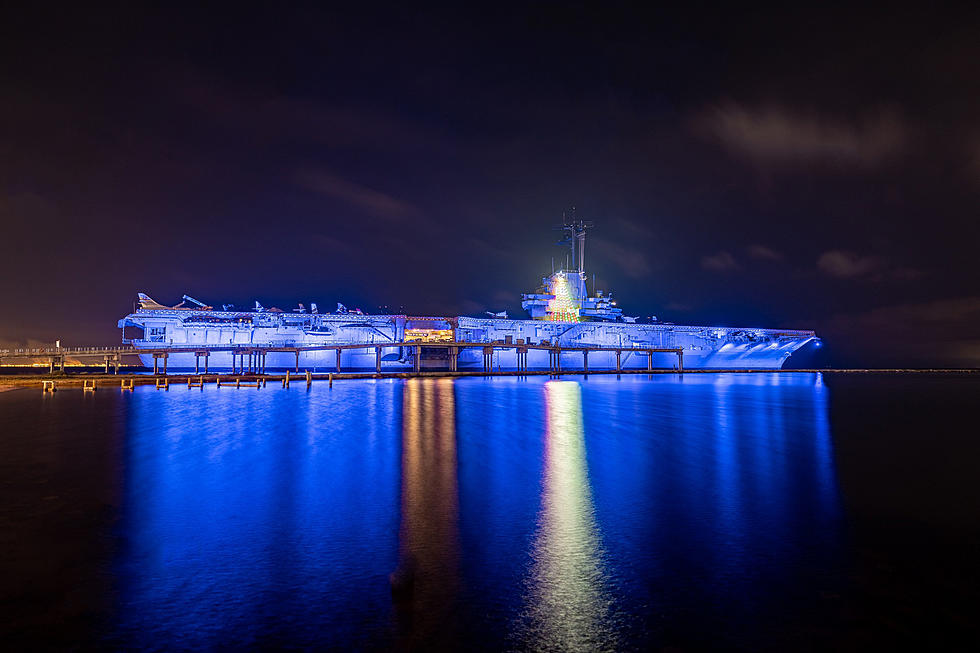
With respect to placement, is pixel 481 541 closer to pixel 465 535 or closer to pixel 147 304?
pixel 465 535

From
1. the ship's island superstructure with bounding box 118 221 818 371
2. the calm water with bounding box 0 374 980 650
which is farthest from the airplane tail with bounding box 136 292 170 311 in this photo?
the calm water with bounding box 0 374 980 650

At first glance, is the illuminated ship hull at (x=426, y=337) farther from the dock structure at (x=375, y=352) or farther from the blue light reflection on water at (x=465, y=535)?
the blue light reflection on water at (x=465, y=535)

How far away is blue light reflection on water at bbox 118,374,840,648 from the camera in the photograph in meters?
5.14

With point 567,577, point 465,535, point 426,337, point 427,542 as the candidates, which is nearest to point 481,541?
point 465,535

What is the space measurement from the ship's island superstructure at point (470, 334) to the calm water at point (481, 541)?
115 ft

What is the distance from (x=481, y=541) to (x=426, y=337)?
5151cm

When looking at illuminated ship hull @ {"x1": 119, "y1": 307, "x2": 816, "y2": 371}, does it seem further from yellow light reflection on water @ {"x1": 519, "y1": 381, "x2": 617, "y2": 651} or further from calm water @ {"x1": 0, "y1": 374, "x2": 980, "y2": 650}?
yellow light reflection on water @ {"x1": 519, "y1": 381, "x2": 617, "y2": 651}

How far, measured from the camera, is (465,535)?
7.73 meters

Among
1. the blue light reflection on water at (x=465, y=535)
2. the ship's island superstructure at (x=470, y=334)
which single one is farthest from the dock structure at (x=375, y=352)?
the blue light reflection on water at (x=465, y=535)

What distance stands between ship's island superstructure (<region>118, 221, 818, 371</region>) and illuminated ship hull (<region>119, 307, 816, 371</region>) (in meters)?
0.11

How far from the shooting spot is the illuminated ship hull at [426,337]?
5078 cm

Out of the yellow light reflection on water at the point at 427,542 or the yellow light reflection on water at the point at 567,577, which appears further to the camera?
the yellow light reflection on water at the point at 427,542

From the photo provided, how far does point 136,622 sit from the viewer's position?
16.7ft

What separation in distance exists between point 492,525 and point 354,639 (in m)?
3.75
